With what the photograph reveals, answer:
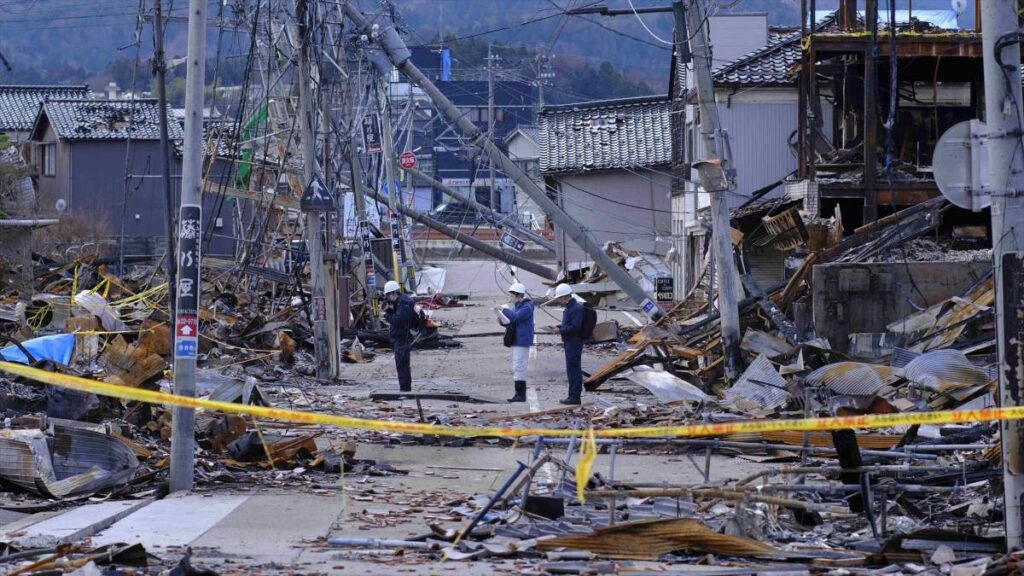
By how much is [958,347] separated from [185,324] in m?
12.0

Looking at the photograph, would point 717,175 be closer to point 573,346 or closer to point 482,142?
point 573,346

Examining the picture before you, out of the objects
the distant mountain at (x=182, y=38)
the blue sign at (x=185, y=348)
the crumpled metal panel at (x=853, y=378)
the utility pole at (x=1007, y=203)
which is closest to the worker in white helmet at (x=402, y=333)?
the crumpled metal panel at (x=853, y=378)

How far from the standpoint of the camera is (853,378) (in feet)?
58.3

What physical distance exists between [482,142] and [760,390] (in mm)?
8550

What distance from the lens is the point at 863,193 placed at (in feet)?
94.5

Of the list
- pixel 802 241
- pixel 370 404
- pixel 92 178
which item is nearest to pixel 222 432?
pixel 370 404

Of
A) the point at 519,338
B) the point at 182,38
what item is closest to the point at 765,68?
the point at 519,338

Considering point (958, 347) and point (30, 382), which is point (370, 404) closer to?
point (30, 382)

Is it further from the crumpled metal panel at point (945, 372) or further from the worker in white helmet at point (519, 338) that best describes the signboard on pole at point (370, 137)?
the crumpled metal panel at point (945, 372)

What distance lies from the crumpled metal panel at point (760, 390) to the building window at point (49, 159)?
48.7 meters

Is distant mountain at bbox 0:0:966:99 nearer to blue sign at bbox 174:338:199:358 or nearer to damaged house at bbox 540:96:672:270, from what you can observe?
damaged house at bbox 540:96:672:270

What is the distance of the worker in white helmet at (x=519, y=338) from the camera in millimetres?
19828

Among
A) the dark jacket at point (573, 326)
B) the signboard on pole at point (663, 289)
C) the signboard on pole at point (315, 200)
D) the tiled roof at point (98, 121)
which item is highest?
the tiled roof at point (98, 121)

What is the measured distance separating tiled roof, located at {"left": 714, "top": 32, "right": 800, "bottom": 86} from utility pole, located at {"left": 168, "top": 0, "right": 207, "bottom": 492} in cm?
2533
